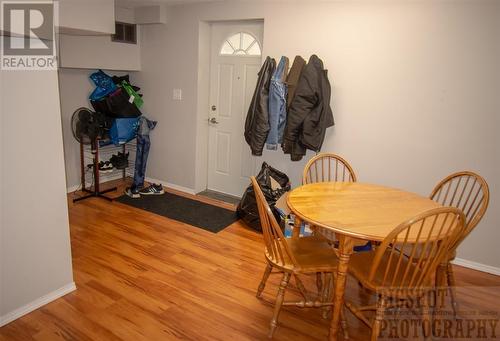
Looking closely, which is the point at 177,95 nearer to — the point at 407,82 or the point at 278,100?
the point at 278,100

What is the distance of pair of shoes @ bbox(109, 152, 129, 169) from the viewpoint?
4.44 metres

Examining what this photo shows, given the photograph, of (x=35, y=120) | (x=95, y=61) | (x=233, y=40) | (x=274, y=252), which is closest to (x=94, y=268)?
(x=35, y=120)

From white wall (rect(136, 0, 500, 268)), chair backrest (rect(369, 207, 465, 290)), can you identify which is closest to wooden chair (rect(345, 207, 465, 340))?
chair backrest (rect(369, 207, 465, 290))

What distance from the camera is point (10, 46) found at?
6.37ft

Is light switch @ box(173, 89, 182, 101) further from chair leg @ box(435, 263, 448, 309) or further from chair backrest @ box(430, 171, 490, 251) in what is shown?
chair leg @ box(435, 263, 448, 309)

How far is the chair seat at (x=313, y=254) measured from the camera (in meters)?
2.00

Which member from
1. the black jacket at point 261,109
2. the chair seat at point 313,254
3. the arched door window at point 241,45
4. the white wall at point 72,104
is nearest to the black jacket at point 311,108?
the black jacket at point 261,109

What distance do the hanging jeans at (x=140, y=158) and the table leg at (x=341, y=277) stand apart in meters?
3.08

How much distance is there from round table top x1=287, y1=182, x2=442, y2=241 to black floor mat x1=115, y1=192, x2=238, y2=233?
1424mm

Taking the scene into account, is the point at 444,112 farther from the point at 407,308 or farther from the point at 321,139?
the point at 407,308

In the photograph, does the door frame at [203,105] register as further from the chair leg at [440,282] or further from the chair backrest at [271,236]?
the chair leg at [440,282]

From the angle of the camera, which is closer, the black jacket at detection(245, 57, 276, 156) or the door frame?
the black jacket at detection(245, 57, 276, 156)

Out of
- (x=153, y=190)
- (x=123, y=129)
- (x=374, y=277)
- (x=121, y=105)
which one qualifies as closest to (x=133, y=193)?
(x=153, y=190)

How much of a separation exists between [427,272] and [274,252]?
79 centimetres
